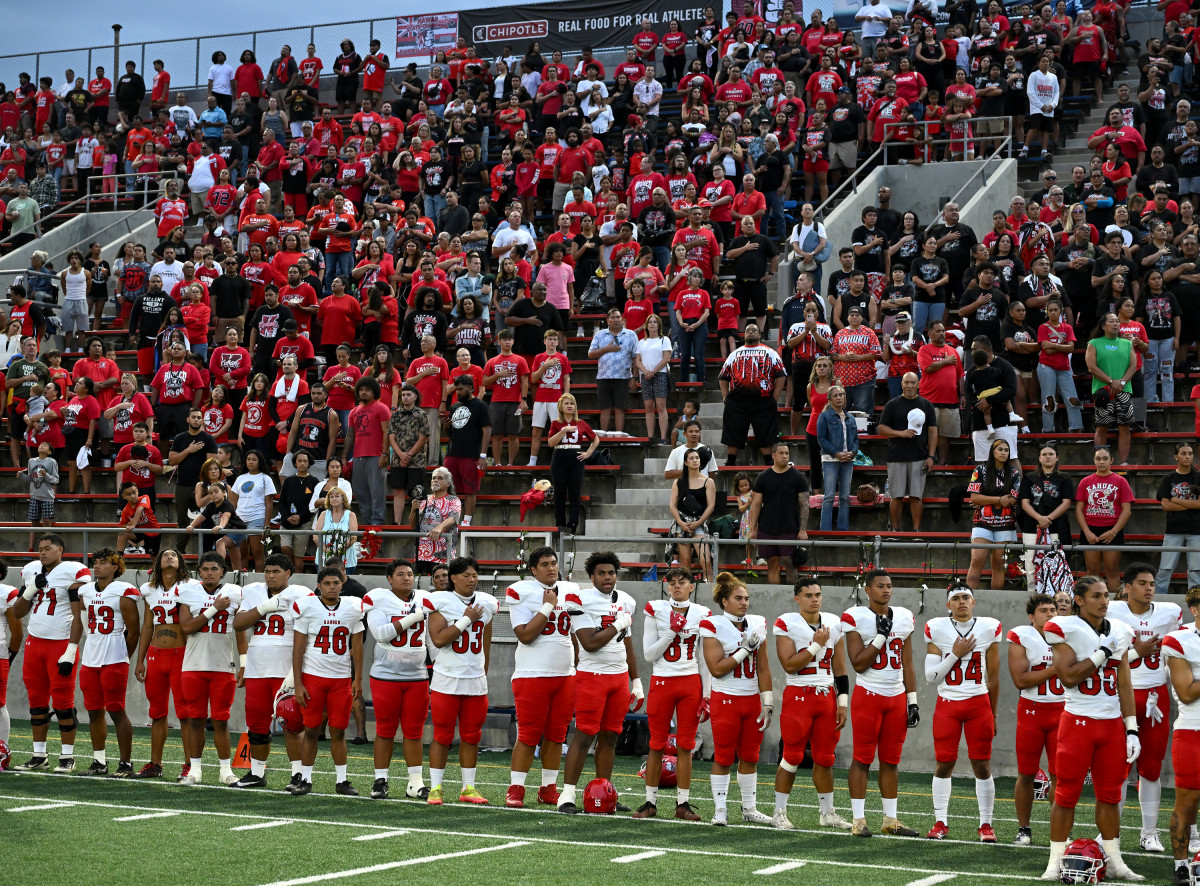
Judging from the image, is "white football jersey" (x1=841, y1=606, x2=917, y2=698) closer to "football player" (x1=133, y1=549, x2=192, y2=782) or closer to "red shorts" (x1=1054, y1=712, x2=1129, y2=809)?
"red shorts" (x1=1054, y1=712, x2=1129, y2=809)

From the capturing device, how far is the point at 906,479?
15.8 metres

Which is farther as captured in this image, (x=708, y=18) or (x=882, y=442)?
(x=708, y=18)

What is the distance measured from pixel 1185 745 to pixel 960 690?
2028 mm

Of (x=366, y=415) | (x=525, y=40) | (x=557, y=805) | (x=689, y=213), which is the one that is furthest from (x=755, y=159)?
(x=557, y=805)

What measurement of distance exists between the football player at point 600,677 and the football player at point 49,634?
5012 millimetres

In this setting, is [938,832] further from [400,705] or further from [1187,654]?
[400,705]

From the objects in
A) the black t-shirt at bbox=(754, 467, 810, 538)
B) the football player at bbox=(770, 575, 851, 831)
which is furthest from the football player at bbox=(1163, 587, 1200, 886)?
the black t-shirt at bbox=(754, 467, 810, 538)

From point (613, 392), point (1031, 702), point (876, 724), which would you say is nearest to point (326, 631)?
point (876, 724)

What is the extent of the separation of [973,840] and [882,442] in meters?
6.94

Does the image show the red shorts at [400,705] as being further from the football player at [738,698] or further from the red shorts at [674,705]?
the football player at [738,698]

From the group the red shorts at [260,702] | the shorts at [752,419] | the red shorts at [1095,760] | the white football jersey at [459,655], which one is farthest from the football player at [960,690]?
the shorts at [752,419]

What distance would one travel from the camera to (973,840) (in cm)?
1064

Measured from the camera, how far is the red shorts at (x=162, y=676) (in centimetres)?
1316

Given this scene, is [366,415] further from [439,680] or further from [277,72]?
[277,72]
